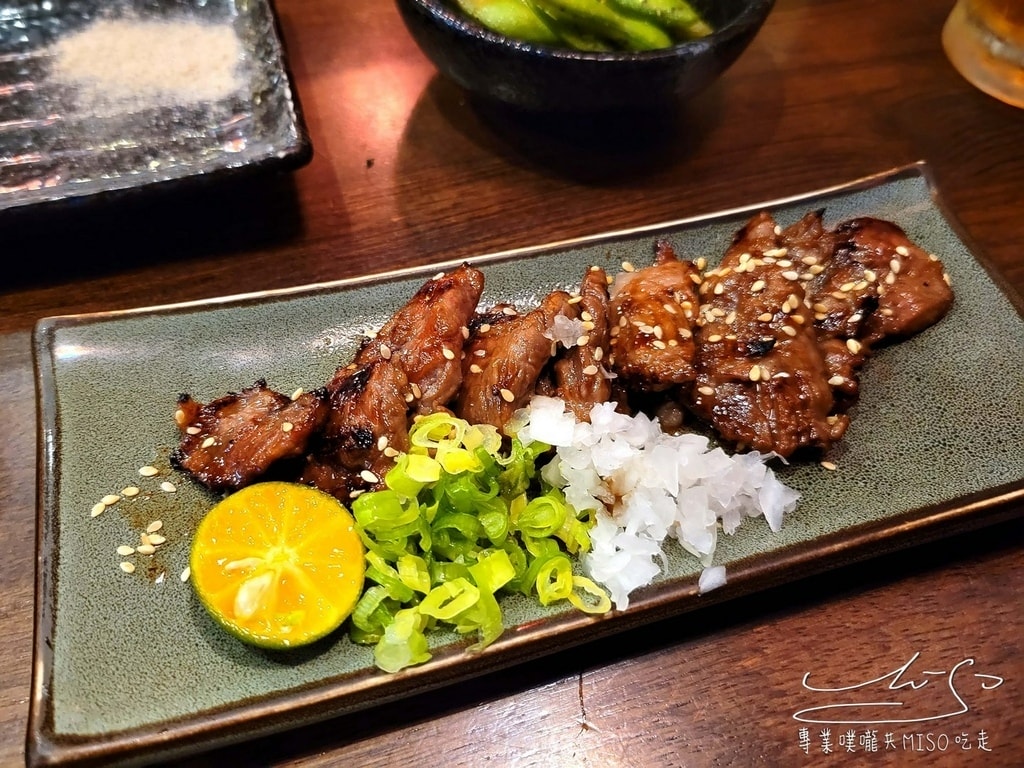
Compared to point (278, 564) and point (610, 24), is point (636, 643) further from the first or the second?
point (610, 24)

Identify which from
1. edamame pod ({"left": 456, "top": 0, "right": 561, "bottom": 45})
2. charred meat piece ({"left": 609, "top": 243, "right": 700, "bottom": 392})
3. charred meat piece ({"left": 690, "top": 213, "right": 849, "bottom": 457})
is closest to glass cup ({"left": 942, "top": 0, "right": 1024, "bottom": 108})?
edamame pod ({"left": 456, "top": 0, "right": 561, "bottom": 45})

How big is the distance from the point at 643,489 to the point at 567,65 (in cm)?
184

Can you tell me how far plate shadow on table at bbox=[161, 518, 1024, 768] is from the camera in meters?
2.07

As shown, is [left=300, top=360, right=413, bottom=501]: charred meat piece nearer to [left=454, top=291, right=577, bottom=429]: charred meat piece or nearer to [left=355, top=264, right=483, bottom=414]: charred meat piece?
[left=355, top=264, right=483, bottom=414]: charred meat piece

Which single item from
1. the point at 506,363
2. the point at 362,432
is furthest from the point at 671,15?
the point at 362,432

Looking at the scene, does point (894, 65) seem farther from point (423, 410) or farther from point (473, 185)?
point (423, 410)

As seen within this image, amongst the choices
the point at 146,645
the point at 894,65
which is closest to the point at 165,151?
Result: the point at 146,645

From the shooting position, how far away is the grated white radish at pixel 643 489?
2127 millimetres

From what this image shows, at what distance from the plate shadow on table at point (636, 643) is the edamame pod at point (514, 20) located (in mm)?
2473

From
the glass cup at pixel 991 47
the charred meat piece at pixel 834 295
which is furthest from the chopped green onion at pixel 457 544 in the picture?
the glass cup at pixel 991 47

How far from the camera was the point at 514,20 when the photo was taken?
342cm
